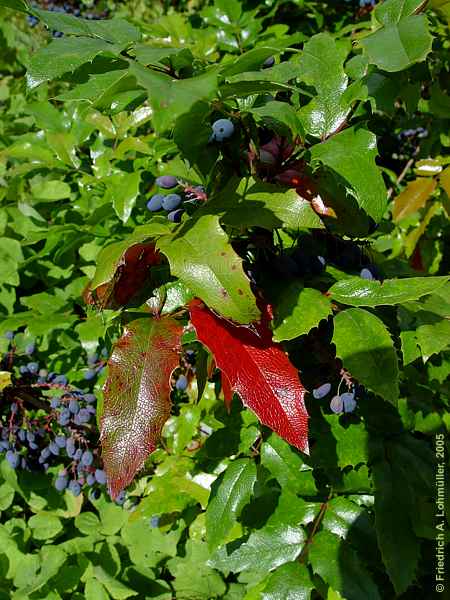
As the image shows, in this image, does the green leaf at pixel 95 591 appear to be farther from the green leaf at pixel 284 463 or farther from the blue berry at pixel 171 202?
the blue berry at pixel 171 202

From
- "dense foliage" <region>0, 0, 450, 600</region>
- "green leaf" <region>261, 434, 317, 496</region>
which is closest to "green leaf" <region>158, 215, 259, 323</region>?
"dense foliage" <region>0, 0, 450, 600</region>

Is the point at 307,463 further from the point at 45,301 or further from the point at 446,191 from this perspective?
the point at 45,301

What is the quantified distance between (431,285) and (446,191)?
0.76 meters

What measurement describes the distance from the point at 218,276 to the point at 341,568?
0.69m

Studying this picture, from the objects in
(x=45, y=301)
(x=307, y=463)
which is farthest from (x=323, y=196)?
(x=45, y=301)

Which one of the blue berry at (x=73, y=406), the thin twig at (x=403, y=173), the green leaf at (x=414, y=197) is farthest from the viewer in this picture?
the thin twig at (x=403, y=173)

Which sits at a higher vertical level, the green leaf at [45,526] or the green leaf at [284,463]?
the green leaf at [284,463]

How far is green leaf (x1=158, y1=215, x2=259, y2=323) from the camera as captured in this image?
2.17ft

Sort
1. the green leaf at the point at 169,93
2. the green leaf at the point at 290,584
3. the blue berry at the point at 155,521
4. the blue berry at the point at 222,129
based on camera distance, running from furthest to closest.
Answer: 1. the blue berry at the point at 155,521
2. the green leaf at the point at 290,584
3. the blue berry at the point at 222,129
4. the green leaf at the point at 169,93

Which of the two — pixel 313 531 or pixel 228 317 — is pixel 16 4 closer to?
pixel 228 317

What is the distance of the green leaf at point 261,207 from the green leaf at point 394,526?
0.57m

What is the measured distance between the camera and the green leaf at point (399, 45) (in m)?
0.67

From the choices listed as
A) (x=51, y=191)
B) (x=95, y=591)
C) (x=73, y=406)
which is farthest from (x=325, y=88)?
(x=95, y=591)

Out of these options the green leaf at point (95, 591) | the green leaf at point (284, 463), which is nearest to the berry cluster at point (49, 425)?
the green leaf at point (95, 591)
